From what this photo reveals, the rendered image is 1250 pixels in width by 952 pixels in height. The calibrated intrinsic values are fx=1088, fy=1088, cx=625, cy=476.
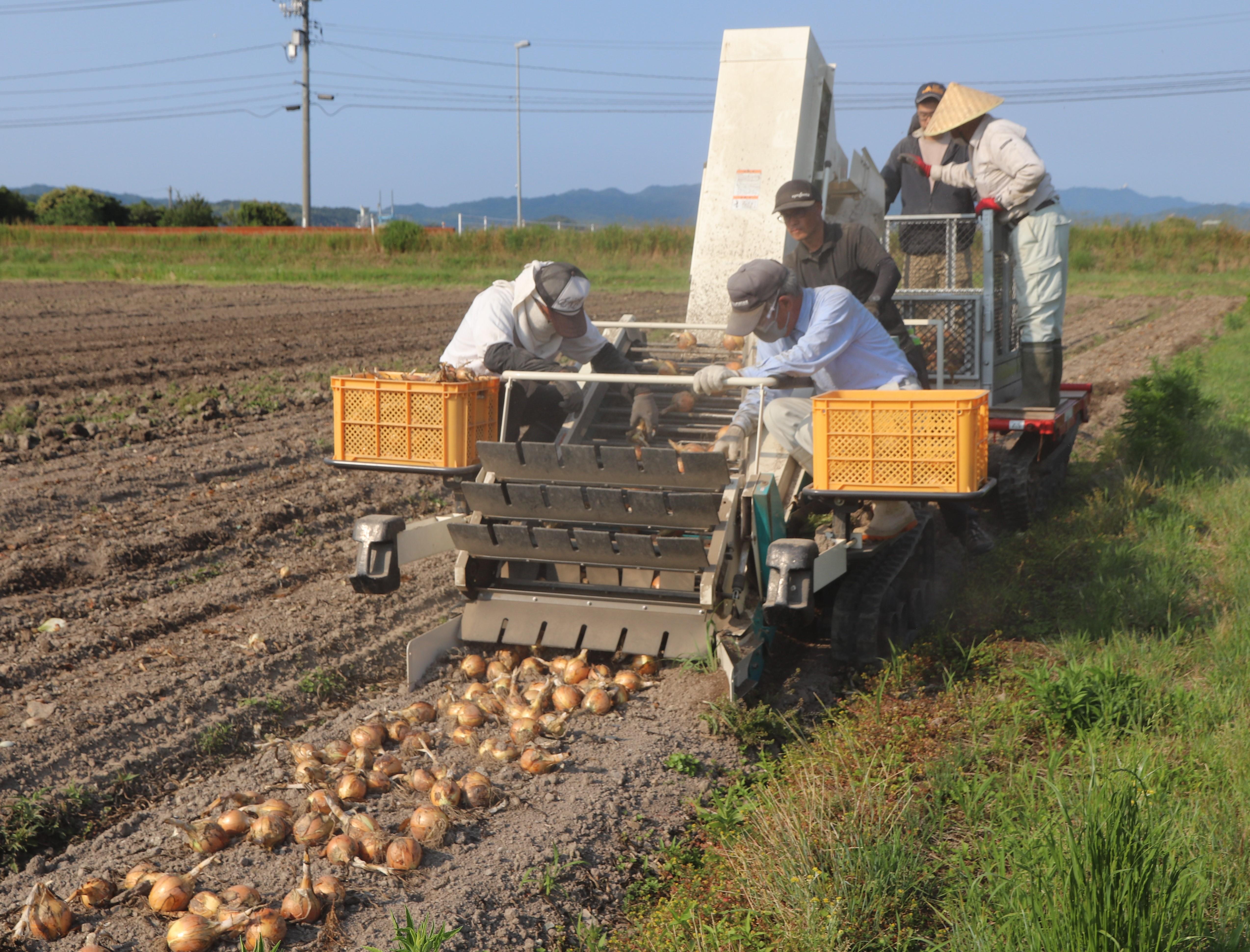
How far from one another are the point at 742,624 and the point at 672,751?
31.1 inches

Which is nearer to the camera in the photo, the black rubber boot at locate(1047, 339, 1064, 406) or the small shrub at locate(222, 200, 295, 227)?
the black rubber boot at locate(1047, 339, 1064, 406)

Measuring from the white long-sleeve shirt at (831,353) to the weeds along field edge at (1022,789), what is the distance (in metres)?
1.35

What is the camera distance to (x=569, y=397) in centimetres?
603

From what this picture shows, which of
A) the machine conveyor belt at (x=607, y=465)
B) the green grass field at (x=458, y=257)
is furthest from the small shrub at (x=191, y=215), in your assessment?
the machine conveyor belt at (x=607, y=465)

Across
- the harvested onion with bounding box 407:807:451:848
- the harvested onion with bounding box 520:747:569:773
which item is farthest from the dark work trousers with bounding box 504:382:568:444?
the harvested onion with bounding box 407:807:451:848

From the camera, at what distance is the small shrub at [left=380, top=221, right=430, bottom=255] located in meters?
34.7

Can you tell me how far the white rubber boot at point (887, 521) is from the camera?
18.0 ft

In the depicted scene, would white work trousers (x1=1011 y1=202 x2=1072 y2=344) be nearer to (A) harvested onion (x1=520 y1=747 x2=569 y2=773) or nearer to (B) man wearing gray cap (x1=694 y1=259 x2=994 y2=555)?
(B) man wearing gray cap (x1=694 y1=259 x2=994 y2=555)

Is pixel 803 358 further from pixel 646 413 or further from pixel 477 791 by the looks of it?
pixel 477 791

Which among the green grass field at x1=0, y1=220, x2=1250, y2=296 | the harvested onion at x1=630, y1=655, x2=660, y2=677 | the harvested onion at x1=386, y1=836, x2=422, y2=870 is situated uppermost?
the green grass field at x1=0, y1=220, x2=1250, y2=296

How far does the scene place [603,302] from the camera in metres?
23.9

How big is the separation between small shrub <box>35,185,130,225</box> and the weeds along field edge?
154 ft

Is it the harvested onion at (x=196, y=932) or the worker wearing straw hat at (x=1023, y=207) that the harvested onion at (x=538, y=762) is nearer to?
the harvested onion at (x=196, y=932)

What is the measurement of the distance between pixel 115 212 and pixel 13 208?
4.01 metres
